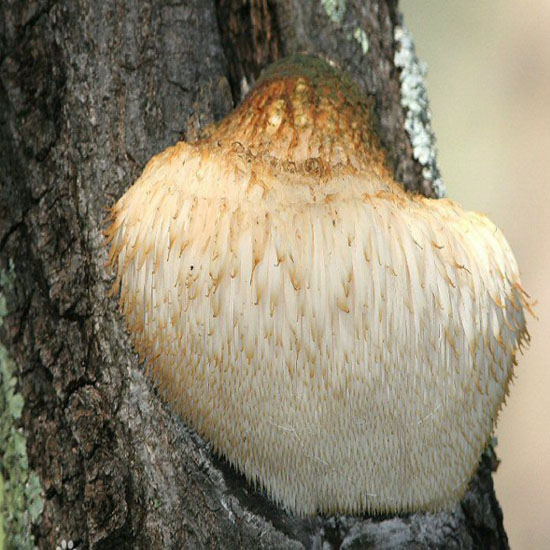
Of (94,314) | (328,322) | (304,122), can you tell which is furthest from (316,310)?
(94,314)

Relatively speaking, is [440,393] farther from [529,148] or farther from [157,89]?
[529,148]

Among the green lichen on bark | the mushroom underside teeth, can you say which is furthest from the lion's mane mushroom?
the green lichen on bark

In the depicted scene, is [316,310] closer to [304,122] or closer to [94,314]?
[304,122]

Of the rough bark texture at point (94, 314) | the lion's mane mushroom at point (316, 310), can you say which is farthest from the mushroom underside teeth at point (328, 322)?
the rough bark texture at point (94, 314)

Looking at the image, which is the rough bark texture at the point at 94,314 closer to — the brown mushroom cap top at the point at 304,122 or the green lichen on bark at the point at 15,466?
the green lichen on bark at the point at 15,466

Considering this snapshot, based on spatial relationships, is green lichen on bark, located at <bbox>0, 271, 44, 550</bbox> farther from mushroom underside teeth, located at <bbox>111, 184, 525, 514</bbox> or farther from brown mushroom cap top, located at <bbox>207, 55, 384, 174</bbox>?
brown mushroom cap top, located at <bbox>207, 55, 384, 174</bbox>

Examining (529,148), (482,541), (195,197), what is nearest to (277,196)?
(195,197)

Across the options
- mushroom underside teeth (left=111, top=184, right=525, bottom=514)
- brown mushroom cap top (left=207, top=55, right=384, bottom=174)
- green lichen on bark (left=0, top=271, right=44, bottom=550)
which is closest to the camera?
mushroom underside teeth (left=111, top=184, right=525, bottom=514)
